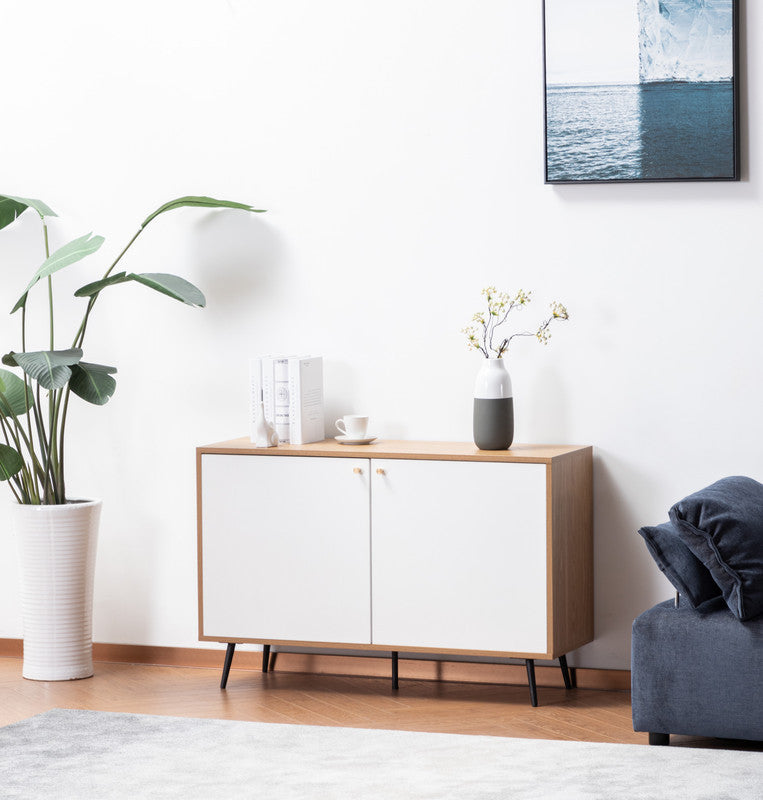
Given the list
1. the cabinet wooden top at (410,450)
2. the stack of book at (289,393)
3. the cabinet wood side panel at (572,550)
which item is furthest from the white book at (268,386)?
the cabinet wood side panel at (572,550)

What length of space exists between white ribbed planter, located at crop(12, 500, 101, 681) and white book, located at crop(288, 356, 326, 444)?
0.82 metres

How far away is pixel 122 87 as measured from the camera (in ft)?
16.6

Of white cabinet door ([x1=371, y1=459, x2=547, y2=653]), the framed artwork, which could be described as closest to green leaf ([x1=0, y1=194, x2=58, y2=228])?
white cabinet door ([x1=371, y1=459, x2=547, y2=653])

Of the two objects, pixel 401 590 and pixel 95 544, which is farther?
pixel 95 544

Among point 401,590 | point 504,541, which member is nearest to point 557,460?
point 504,541

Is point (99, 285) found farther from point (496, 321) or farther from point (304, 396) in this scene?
point (496, 321)

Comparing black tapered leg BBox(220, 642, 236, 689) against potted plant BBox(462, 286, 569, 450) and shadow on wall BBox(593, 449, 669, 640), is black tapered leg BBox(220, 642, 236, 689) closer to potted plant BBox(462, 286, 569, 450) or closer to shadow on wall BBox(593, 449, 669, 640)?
potted plant BBox(462, 286, 569, 450)

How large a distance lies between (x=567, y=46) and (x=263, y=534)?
192cm

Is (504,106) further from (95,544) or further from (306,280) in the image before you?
(95,544)

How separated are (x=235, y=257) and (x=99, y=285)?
1.67 feet

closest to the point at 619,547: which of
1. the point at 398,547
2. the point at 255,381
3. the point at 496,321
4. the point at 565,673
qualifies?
the point at 565,673

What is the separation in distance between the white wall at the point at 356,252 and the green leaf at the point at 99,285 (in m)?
0.29

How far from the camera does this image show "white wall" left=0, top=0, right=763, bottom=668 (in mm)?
4512

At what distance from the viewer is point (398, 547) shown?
445 cm
